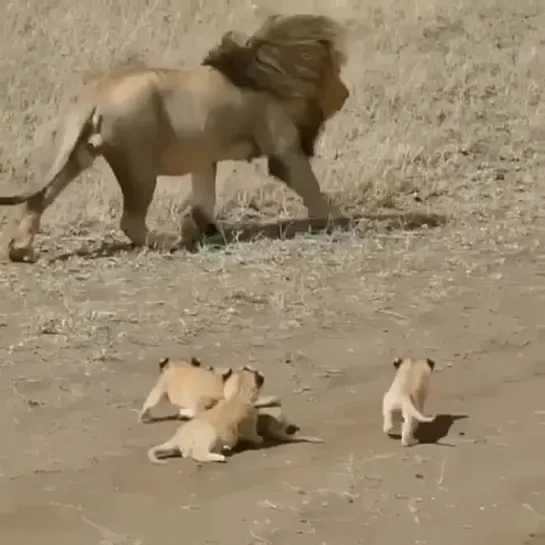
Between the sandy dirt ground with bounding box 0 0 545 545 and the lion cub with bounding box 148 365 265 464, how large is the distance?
0.03m

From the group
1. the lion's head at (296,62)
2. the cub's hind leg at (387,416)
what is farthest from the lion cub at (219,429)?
the lion's head at (296,62)

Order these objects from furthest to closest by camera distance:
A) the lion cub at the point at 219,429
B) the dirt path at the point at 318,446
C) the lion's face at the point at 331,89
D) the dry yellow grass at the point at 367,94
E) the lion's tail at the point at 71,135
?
the dry yellow grass at the point at 367,94
the lion's face at the point at 331,89
the lion's tail at the point at 71,135
the lion cub at the point at 219,429
the dirt path at the point at 318,446

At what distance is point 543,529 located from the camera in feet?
6.33

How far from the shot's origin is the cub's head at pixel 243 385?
2191mm

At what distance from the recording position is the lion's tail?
345 centimetres

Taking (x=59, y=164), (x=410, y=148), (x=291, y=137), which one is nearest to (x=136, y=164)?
(x=59, y=164)

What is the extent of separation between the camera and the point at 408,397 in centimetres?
225

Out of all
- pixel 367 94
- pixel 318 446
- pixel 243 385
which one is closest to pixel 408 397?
pixel 318 446

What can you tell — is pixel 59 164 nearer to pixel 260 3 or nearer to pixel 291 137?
pixel 291 137

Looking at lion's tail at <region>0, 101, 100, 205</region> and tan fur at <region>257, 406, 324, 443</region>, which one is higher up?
lion's tail at <region>0, 101, 100, 205</region>

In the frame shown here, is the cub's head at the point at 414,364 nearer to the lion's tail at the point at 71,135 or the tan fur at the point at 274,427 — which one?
the tan fur at the point at 274,427

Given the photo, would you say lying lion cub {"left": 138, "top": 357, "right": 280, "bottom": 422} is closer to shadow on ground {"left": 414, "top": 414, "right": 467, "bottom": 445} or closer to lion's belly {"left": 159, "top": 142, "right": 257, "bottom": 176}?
shadow on ground {"left": 414, "top": 414, "right": 467, "bottom": 445}

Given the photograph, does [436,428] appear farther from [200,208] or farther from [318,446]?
[200,208]

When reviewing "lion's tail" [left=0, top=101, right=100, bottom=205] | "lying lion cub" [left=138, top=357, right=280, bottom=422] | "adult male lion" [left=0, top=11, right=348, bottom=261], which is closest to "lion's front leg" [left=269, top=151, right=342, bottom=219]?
"adult male lion" [left=0, top=11, right=348, bottom=261]
